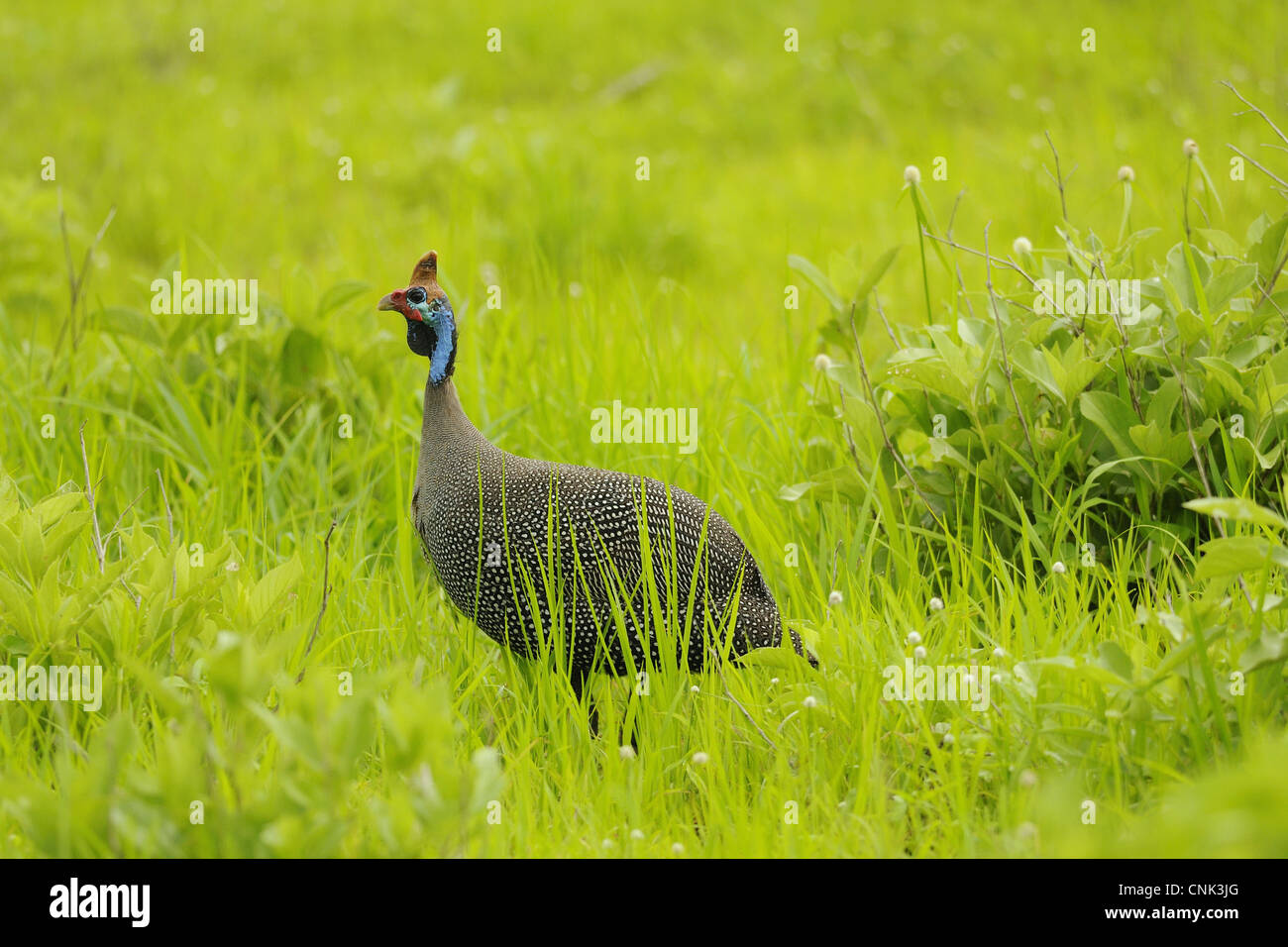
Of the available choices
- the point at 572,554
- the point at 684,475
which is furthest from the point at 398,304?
the point at 684,475

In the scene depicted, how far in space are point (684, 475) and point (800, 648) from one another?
47.8 inches

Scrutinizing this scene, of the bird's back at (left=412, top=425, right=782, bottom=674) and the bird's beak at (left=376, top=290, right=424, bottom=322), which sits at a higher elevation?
the bird's beak at (left=376, top=290, right=424, bottom=322)

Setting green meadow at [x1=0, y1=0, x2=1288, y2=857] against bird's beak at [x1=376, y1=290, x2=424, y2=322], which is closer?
green meadow at [x1=0, y1=0, x2=1288, y2=857]

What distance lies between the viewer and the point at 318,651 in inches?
144

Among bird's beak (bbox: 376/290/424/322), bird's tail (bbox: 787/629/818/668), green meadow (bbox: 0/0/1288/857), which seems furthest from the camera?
bird's beak (bbox: 376/290/424/322)

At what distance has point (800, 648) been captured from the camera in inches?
146

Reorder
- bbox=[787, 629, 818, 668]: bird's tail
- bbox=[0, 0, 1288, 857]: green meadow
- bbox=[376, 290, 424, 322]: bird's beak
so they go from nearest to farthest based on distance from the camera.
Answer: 1. bbox=[0, 0, 1288, 857]: green meadow
2. bbox=[787, 629, 818, 668]: bird's tail
3. bbox=[376, 290, 424, 322]: bird's beak

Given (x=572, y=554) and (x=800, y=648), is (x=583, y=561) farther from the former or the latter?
(x=800, y=648)

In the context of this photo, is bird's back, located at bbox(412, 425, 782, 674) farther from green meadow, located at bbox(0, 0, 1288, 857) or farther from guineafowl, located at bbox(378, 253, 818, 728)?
green meadow, located at bbox(0, 0, 1288, 857)

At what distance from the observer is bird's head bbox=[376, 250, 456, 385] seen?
151 inches

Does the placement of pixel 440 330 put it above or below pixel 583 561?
above

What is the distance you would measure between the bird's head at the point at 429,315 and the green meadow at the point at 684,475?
0.69 meters

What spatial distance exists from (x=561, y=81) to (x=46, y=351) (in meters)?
5.78

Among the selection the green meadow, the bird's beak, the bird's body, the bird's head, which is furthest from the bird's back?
the bird's beak
